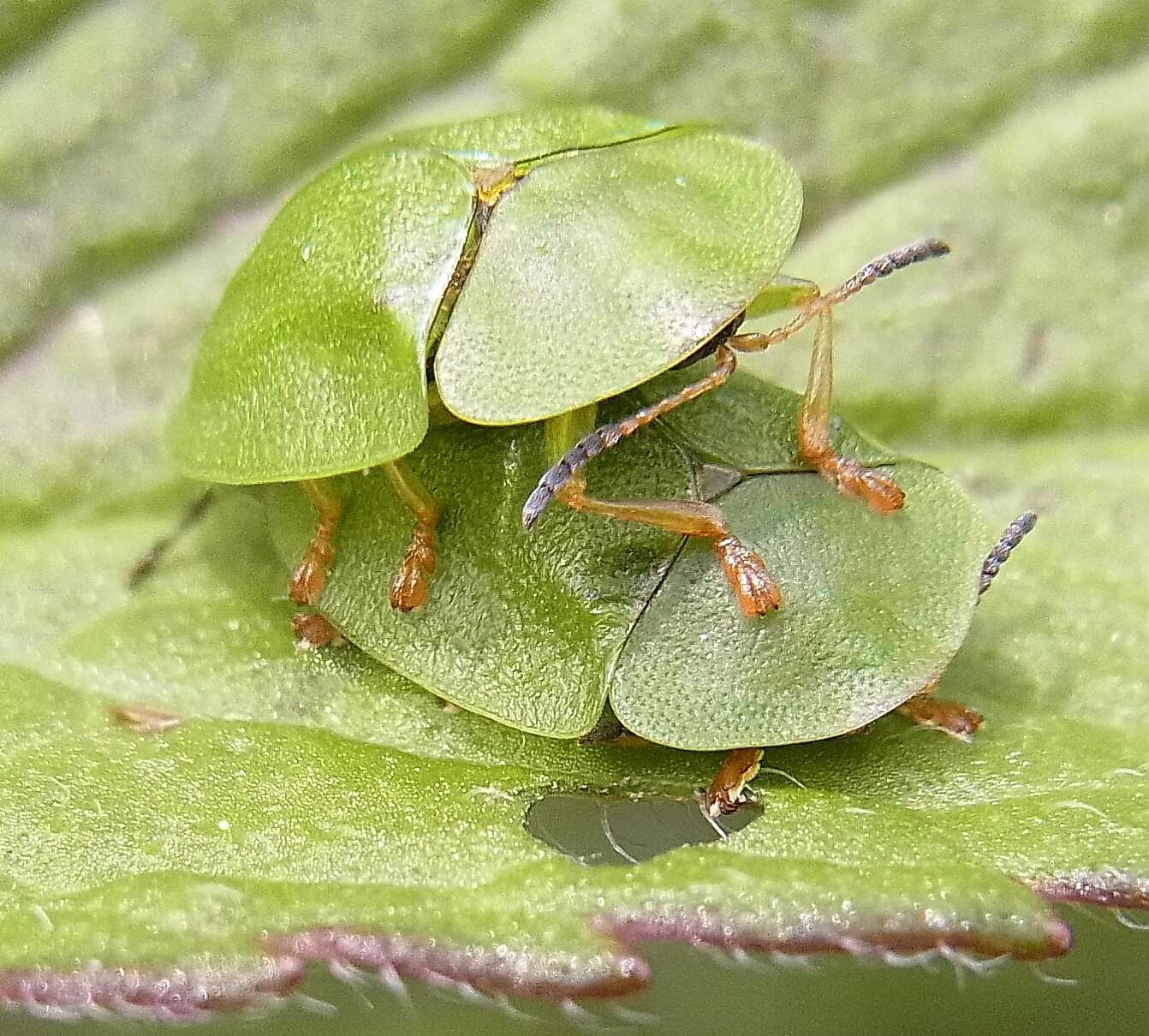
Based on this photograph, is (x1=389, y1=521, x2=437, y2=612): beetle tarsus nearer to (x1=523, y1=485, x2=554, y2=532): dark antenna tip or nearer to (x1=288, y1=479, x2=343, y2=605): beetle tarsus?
(x1=288, y1=479, x2=343, y2=605): beetle tarsus

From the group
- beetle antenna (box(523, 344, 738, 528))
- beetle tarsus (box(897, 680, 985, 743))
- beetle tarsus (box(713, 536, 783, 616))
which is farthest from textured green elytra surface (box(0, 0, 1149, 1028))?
beetle tarsus (box(713, 536, 783, 616))

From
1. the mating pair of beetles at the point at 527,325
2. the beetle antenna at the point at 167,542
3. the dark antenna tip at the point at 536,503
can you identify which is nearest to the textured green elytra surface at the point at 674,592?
the mating pair of beetles at the point at 527,325

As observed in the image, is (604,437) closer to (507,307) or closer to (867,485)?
(507,307)

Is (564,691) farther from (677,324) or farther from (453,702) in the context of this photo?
(677,324)


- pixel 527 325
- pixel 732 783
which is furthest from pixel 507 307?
pixel 732 783

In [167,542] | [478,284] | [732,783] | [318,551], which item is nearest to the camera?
[732,783]

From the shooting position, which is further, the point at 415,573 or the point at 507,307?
the point at 415,573
